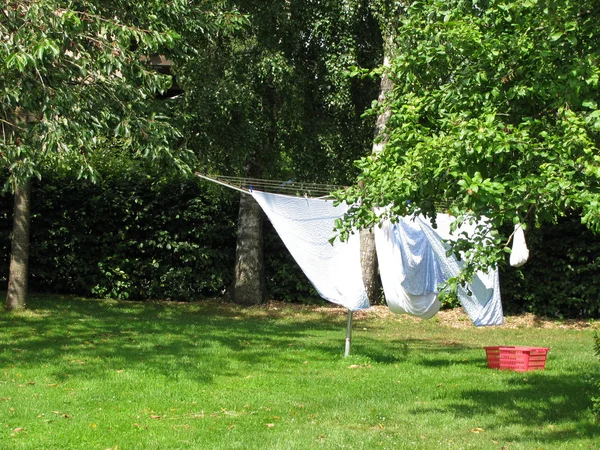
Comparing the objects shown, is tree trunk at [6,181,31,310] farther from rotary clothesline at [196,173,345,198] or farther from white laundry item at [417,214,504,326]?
white laundry item at [417,214,504,326]

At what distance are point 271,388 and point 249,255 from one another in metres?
6.61

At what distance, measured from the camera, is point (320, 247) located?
866cm

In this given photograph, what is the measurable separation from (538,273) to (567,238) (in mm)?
807

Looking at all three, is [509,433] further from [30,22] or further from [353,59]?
[353,59]

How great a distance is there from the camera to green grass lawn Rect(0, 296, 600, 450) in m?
5.75

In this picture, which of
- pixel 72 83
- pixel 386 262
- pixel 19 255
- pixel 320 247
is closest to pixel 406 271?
pixel 386 262

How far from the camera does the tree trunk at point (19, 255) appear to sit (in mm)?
12188

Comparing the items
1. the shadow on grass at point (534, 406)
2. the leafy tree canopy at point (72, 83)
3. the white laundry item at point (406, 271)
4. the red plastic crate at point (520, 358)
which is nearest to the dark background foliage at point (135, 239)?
the leafy tree canopy at point (72, 83)

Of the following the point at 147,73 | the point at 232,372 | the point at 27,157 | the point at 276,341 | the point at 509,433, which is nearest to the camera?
the point at 509,433

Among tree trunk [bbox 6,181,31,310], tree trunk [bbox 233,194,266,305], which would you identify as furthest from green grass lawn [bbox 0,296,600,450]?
tree trunk [bbox 233,194,266,305]

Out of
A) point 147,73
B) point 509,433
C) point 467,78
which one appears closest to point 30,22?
point 147,73

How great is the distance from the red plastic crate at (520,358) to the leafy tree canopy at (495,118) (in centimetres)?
308

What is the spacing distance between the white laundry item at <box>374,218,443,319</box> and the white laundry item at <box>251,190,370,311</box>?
0.28 meters

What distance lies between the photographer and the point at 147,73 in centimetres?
872
